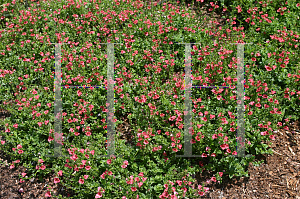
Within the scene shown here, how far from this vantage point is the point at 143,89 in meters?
4.96

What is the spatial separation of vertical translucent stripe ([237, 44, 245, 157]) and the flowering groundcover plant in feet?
→ 0.24

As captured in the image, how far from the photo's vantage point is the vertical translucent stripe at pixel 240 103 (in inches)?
171

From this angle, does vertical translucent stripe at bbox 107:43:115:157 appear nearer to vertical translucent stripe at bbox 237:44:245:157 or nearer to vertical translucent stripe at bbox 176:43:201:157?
vertical translucent stripe at bbox 176:43:201:157

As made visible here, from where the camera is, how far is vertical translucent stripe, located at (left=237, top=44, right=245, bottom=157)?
14.2ft

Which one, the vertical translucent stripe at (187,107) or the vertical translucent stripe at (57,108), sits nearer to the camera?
the vertical translucent stripe at (187,107)

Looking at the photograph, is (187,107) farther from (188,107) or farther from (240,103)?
(240,103)

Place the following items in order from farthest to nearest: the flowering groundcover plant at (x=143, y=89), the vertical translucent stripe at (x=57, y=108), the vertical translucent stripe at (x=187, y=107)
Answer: the vertical translucent stripe at (x=57, y=108)
the vertical translucent stripe at (x=187, y=107)
the flowering groundcover plant at (x=143, y=89)

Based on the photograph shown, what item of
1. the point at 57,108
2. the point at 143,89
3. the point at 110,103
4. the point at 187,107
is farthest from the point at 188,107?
the point at 57,108

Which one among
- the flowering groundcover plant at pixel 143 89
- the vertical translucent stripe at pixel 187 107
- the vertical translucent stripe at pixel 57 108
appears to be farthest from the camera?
the vertical translucent stripe at pixel 57 108

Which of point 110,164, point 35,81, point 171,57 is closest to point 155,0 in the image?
point 171,57

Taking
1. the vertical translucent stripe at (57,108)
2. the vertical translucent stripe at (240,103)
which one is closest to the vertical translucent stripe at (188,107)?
the vertical translucent stripe at (240,103)

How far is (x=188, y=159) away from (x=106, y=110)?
149 centimetres

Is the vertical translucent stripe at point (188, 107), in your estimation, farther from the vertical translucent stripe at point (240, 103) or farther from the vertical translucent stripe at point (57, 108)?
the vertical translucent stripe at point (57, 108)

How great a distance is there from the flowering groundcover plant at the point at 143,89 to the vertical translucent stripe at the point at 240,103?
72 millimetres
